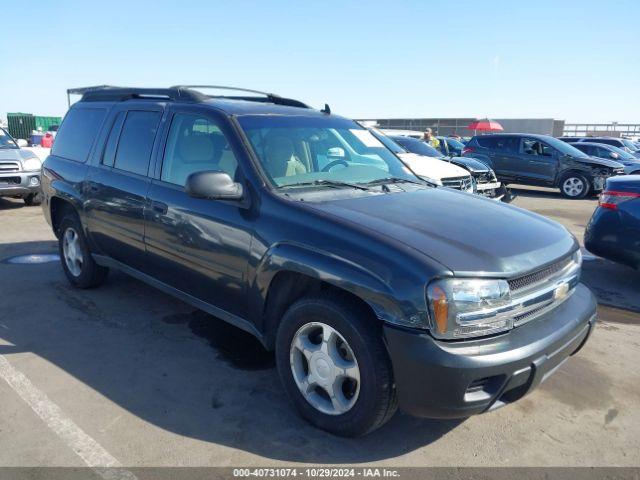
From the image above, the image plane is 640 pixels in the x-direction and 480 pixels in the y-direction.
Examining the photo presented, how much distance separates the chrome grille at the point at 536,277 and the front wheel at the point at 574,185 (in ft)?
41.4

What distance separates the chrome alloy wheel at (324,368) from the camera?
290cm

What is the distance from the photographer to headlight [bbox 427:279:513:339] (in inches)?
99.1

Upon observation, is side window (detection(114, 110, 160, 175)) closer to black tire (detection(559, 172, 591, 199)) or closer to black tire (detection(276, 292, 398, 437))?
black tire (detection(276, 292, 398, 437))

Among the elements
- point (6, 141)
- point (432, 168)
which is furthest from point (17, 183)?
point (432, 168)

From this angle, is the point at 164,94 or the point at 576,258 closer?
the point at 576,258

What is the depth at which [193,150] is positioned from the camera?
3.91m

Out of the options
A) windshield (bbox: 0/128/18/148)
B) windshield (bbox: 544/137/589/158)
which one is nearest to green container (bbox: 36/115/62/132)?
windshield (bbox: 0/128/18/148)

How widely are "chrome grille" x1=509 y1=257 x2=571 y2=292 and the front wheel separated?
12.6 m

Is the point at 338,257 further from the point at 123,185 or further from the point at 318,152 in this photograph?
the point at 123,185

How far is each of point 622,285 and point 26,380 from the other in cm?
612

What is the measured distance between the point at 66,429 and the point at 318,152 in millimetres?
2451

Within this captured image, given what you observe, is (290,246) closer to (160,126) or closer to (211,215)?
(211,215)

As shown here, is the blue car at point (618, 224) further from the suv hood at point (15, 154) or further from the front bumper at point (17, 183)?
the suv hood at point (15, 154)

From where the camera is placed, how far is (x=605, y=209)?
5.84 m
